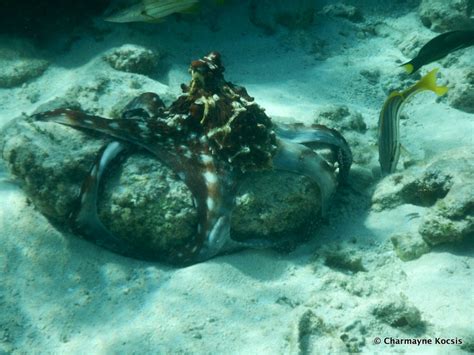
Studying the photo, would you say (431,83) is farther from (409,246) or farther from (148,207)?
Result: (148,207)

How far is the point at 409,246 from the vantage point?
142 inches

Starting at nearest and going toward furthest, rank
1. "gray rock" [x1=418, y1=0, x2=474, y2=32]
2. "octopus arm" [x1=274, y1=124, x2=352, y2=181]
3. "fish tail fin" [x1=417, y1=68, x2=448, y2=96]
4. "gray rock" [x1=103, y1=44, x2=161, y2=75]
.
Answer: "fish tail fin" [x1=417, y1=68, x2=448, y2=96] < "octopus arm" [x1=274, y1=124, x2=352, y2=181] < "gray rock" [x1=103, y1=44, x2=161, y2=75] < "gray rock" [x1=418, y1=0, x2=474, y2=32]

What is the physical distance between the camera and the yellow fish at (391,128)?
13.1ft

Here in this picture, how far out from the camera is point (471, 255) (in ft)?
11.1

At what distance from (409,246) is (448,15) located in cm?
528

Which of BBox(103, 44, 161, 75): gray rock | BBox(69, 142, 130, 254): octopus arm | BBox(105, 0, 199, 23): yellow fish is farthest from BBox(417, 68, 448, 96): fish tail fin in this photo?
BBox(103, 44, 161, 75): gray rock

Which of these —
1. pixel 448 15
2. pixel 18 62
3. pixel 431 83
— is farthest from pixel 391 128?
pixel 18 62

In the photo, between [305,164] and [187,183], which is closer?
[187,183]

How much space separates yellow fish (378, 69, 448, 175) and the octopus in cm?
91

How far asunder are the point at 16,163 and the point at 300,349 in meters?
2.88

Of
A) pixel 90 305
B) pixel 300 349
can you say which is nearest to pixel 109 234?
pixel 90 305

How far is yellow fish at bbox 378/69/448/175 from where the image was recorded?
3980 mm

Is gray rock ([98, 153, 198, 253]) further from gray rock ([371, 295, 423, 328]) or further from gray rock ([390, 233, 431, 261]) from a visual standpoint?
gray rock ([390, 233, 431, 261])

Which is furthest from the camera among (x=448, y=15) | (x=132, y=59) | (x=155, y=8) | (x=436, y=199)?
(x=448, y=15)
